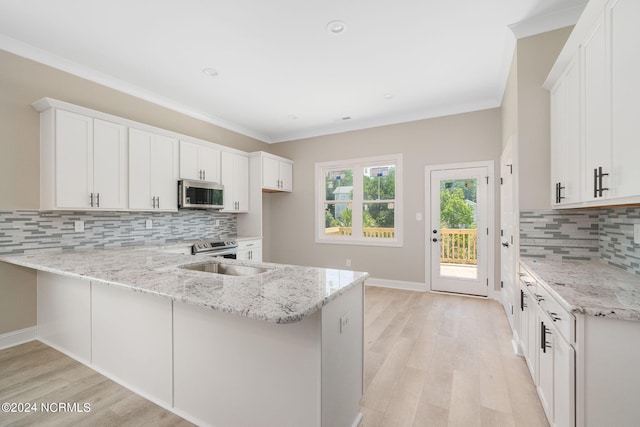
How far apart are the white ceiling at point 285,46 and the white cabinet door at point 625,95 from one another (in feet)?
3.78

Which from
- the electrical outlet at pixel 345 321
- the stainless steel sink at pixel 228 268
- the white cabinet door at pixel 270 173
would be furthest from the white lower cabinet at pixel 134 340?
the white cabinet door at pixel 270 173

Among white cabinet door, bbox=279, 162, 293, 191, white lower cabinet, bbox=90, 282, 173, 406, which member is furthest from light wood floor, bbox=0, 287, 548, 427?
white cabinet door, bbox=279, 162, 293, 191

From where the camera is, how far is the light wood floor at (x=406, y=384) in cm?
171

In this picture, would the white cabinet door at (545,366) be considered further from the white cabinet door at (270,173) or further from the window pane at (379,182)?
the white cabinet door at (270,173)

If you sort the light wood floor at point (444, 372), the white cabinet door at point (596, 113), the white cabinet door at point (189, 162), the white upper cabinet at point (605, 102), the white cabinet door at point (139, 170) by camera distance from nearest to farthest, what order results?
1. the white upper cabinet at point (605, 102)
2. the white cabinet door at point (596, 113)
3. the light wood floor at point (444, 372)
4. the white cabinet door at point (139, 170)
5. the white cabinet door at point (189, 162)

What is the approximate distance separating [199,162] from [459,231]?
411cm

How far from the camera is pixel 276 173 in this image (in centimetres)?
533

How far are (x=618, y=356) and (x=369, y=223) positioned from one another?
4.01m

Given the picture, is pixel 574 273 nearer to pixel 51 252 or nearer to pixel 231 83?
pixel 231 83

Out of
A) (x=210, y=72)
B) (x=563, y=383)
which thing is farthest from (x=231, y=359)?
(x=210, y=72)

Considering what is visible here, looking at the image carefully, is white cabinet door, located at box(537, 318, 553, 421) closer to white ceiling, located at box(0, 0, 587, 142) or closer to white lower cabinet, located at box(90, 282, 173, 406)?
white lower cabinet, located at box(90, 282, 173, 406)

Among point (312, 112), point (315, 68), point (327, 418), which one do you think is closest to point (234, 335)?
point (327, 418)

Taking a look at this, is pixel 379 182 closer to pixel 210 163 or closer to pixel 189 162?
pixel 210 163

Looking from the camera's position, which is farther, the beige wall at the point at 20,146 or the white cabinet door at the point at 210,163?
the white cabinet door at the point at 210,163
